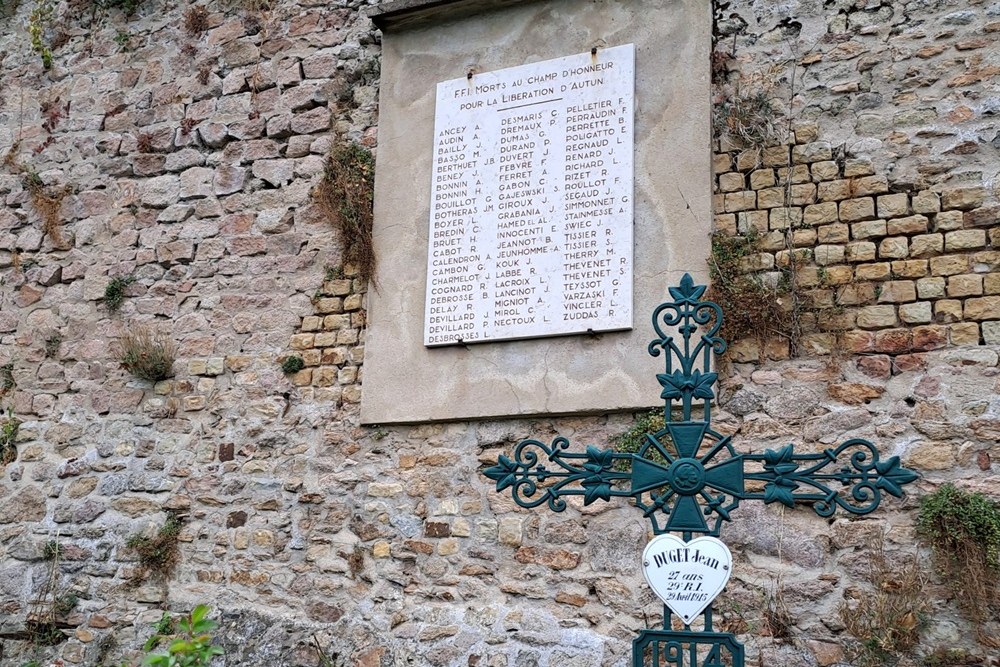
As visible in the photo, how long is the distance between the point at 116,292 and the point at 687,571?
4361 millimetres

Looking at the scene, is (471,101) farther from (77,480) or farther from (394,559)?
(77,480)

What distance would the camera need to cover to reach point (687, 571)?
3406 millimetres

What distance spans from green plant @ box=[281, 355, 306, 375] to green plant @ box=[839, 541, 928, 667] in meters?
2.98

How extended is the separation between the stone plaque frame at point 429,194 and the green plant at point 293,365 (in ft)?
1.38

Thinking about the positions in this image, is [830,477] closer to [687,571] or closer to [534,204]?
[687,571]

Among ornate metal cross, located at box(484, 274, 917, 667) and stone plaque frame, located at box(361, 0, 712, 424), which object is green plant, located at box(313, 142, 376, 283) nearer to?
stone plaque frame, located at box(361, 0, 712, 424)

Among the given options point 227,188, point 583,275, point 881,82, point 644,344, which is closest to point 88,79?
point 227,188

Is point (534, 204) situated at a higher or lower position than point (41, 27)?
lower

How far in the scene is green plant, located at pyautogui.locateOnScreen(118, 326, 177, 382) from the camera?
6.37 m

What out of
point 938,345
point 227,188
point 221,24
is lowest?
point 938,345

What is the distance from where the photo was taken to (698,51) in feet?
18.4

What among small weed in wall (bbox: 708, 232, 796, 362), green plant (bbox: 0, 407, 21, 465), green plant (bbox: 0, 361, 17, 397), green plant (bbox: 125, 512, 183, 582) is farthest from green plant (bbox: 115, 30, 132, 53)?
small weed in wall (bbox: 708, 232, 796, 362)

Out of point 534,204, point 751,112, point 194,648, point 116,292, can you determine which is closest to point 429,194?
point 534,204

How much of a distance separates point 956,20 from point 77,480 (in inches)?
200
